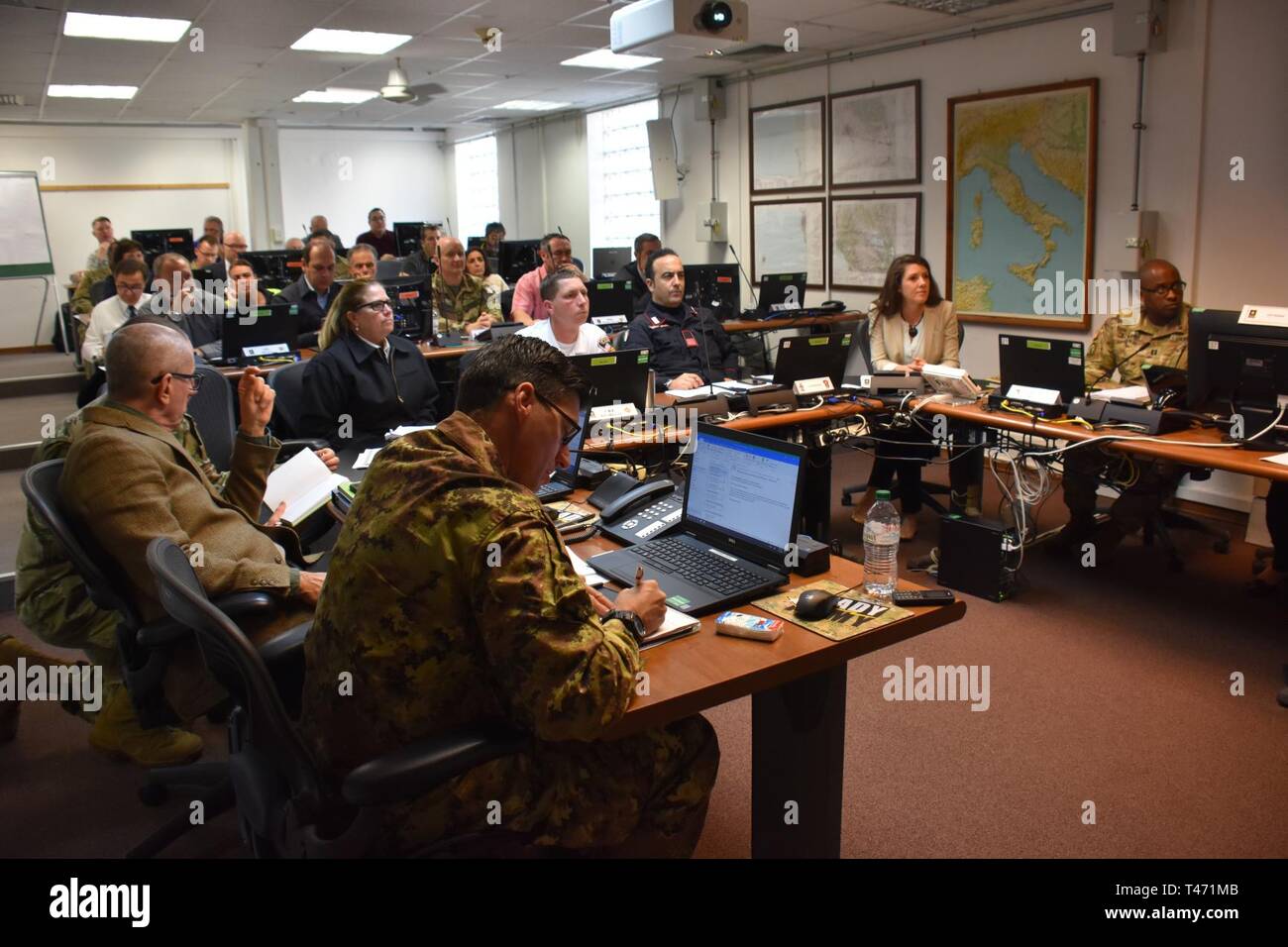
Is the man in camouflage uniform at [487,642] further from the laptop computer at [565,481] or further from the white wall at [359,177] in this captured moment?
the white wall at [359,177]

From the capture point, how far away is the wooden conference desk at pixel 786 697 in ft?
5.54

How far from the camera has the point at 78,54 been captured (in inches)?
286

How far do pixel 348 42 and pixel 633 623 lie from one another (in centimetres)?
669

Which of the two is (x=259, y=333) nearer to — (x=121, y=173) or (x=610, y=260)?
(x=610, y=260)

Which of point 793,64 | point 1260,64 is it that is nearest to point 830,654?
point 1260,64

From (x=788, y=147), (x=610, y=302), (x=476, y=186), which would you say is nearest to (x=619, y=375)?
(x=610, y=302)

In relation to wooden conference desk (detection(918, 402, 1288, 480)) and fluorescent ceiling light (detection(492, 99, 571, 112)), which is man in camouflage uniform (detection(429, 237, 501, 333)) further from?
wooden conference desk (detection(918, 402, 1288, 480))

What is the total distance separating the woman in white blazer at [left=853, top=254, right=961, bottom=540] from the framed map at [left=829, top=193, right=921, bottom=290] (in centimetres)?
210

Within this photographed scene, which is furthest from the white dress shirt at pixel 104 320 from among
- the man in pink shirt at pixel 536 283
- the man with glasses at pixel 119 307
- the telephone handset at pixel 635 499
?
the telephone handset at pixel 635 499

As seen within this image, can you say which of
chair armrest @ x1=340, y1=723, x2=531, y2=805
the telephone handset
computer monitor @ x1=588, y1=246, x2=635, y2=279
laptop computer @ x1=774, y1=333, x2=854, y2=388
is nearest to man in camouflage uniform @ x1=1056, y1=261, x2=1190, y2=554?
laptop computer @ x1=774, y1=333, x2=854, y2=388

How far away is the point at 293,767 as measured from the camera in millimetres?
1657

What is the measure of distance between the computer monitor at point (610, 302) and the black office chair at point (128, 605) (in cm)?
450

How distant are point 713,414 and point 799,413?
378 millimetres

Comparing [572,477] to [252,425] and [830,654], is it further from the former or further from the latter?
[830,654]
